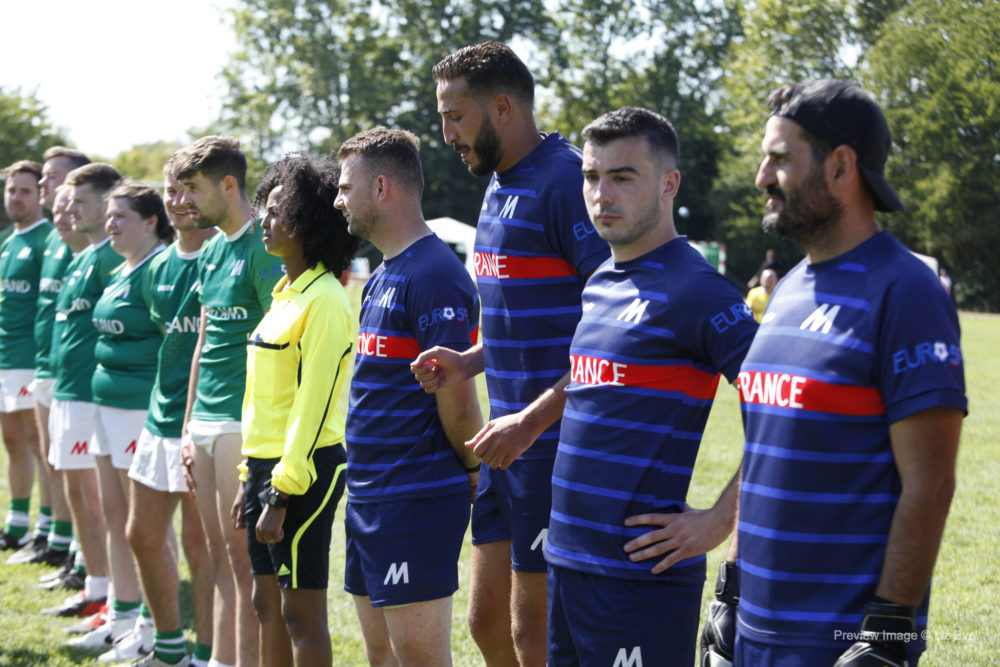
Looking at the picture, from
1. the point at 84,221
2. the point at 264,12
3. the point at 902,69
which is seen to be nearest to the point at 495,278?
the point at 84,221

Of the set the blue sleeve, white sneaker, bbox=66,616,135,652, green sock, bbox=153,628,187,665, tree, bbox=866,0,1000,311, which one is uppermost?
tree, bbox=866,0,1000,311

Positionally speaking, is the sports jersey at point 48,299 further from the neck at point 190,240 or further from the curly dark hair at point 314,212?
the curly dark hair at point 314,212

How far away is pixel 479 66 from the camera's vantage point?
3.54 m

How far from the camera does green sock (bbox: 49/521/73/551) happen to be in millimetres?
7461

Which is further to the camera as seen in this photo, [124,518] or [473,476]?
[124,518]

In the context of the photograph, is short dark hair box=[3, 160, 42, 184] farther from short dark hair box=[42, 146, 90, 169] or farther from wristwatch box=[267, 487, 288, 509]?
wristwatch box=[267, 487, 288, 509]

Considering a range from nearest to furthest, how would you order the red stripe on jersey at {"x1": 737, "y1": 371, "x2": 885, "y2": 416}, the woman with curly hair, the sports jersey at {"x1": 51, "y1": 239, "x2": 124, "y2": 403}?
the red stripe on jersey at {"x1": 737, "y1": 371, "x2": 885, "y2": 416}
the woman with curly hair
the sports jersey at {"x1": 51, "y1": 239, "x2": 124, "y2": 403}

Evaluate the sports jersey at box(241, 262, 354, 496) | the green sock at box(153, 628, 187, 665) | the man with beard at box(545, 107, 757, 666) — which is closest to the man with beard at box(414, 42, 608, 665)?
the man with beard at box(545, 107, 757, 666)

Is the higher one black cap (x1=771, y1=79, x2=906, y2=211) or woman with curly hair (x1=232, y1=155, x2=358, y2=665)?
black cap (x1=771, y1=79, x2=906, y2=211)

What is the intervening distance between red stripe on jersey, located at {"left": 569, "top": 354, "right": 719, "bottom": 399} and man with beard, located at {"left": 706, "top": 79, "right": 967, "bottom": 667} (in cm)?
34

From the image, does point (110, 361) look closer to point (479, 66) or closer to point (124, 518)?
point (124, 518)

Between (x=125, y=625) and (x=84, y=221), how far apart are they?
247 cm

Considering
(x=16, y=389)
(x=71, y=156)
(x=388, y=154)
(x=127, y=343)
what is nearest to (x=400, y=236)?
(x=388, y=154)

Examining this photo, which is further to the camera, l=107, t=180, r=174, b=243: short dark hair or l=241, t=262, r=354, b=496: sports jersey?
l=107, t=180, r=174, b=243: short dark hair
